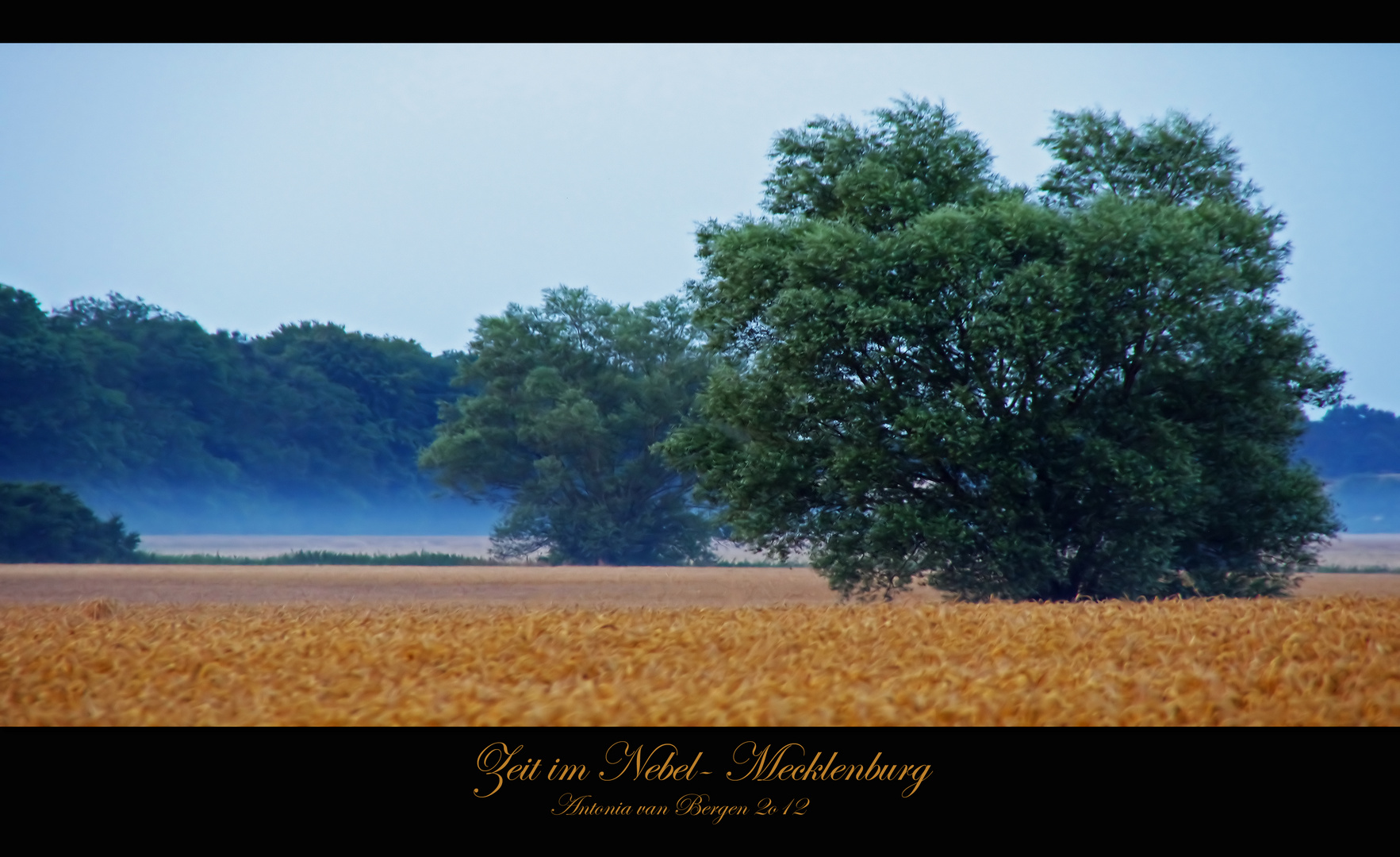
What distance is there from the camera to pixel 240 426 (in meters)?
84.4

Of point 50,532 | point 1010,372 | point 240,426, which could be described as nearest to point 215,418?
point 240,426

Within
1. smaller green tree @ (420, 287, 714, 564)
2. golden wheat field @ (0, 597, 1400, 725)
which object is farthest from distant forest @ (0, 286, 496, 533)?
golden wheat field @ (0, 597, 1400, 725)

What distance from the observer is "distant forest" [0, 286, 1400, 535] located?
6750cm

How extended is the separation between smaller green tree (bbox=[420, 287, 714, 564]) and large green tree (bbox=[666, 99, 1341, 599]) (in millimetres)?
32256

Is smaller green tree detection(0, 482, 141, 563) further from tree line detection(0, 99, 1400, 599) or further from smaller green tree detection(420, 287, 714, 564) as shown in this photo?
tree line detection(0, 99, 1400, 599)

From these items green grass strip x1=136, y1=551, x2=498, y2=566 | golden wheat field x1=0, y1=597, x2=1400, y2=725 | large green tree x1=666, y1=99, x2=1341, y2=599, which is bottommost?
green grass strip x1=136, y1=551, x2=498, y2=566

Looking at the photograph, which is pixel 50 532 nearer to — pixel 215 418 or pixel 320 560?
pixel 320 560

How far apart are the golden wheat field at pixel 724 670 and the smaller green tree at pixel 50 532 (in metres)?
44.6

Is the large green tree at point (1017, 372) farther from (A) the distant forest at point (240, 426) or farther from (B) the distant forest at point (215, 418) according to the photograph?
(B) the distant forest at point (215, 418)

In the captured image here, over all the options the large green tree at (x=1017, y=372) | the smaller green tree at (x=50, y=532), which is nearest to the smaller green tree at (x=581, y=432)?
the smaller green tree at (x=50, y=532)

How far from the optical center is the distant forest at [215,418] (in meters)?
66.5

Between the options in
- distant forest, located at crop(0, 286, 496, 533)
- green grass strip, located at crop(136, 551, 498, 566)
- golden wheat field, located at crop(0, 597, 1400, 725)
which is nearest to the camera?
golden wheat field, located at crop(0, 597, 1400, 725)

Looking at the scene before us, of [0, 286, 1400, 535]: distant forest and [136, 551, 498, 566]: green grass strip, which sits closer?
[136, 551, 498, 566]: green grass strip
